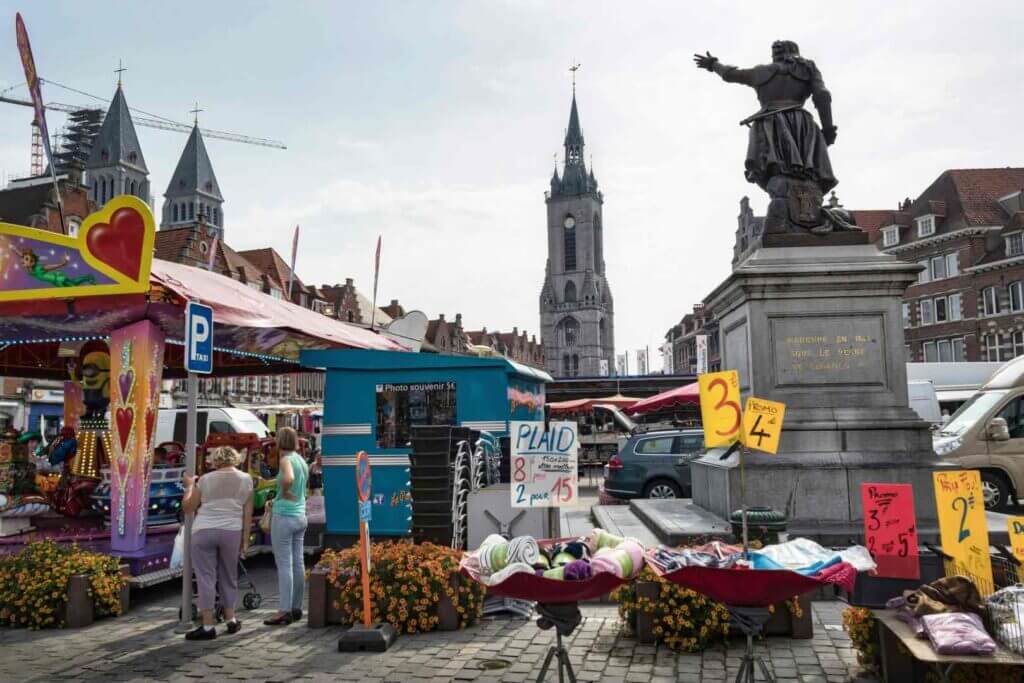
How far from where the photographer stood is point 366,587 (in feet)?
22.6

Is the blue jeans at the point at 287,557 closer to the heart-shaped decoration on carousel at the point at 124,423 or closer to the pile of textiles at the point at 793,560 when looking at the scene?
the heart-shaped decoration on carousel at the point at 124,423

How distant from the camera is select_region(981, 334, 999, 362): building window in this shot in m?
46.9

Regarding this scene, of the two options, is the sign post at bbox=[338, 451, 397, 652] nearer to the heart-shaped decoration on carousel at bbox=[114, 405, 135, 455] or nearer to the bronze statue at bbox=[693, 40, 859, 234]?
the heart-shaped decoration on carousel at bbox=[114, 405, 135, 455]

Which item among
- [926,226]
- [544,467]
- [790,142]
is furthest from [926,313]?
[544,467]

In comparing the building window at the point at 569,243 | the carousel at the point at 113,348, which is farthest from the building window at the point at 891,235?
the building window at the point at 569,243

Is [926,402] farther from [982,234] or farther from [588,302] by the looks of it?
[588,302]

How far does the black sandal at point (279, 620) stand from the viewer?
7602 millimetres

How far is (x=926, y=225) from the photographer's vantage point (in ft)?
168

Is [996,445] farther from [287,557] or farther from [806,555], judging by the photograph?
[287,557]

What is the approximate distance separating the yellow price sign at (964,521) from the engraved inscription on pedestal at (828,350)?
14.2ft

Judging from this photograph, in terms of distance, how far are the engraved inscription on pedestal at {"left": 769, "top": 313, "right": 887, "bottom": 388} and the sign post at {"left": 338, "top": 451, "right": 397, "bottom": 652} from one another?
522 centimetres

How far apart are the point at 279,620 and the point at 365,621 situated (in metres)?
1.22

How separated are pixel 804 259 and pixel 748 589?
6512mm

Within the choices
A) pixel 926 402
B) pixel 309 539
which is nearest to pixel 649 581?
pixel 309 539
